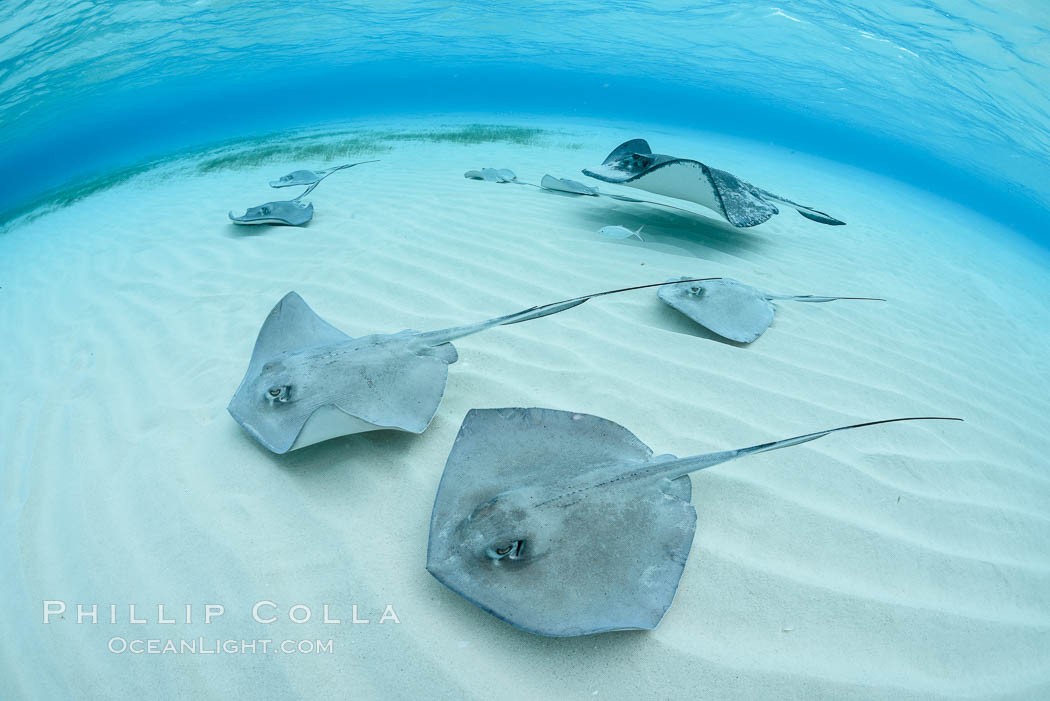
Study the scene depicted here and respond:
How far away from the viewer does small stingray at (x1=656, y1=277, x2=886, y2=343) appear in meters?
2.96

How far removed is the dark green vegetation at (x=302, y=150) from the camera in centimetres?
1107

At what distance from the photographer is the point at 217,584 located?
1.59 m

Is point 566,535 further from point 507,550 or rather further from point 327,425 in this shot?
point 327,425

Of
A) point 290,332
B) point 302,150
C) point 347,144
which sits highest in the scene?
point 290,332

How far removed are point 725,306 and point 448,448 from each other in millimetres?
2181

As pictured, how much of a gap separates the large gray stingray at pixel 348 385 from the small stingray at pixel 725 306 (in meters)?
0.94

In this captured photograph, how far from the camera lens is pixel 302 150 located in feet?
39.2

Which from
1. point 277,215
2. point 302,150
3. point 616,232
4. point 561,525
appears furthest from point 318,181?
point 561,525

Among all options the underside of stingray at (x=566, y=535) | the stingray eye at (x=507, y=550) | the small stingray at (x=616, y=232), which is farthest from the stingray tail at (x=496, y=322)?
the small stingray at (x=616, y=232)

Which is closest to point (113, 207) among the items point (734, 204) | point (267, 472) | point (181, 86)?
point (267, 472)

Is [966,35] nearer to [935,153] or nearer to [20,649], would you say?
[935,153]

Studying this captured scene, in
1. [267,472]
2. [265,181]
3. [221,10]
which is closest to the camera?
[267,472]

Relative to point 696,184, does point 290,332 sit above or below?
below

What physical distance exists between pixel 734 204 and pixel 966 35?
19.1 metres
